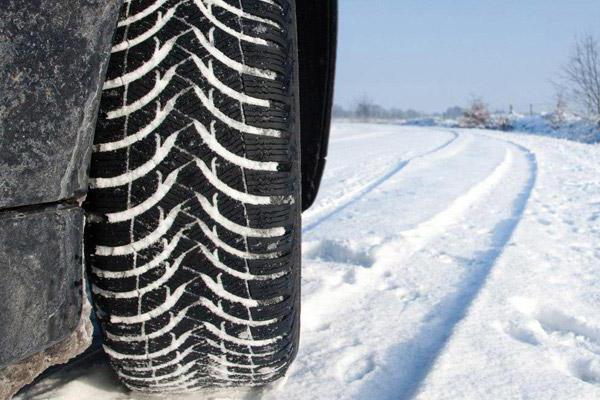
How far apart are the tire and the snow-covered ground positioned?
11.0 inches

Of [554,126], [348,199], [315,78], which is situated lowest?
[554,126]

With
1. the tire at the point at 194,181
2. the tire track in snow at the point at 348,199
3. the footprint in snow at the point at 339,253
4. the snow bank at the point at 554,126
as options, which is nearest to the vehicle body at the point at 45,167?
the tire at the point at 194,181

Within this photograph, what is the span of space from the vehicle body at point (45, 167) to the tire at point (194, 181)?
77 millimetres

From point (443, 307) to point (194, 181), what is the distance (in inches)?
41.6

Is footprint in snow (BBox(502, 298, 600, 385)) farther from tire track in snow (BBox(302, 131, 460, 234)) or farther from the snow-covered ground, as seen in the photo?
Result: tire track in snow (BBox(302, 131, 460, 234))

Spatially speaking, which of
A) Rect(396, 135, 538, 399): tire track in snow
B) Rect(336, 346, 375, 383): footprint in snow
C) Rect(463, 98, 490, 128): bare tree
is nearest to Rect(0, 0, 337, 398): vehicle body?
Rect(336, 346, 375, 383): footprint in snow

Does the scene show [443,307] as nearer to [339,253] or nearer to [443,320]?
[443,320]

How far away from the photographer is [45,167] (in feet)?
2.55

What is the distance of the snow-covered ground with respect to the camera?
1.25 m

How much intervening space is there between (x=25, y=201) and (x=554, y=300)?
1.54m

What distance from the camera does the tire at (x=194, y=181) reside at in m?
0.93

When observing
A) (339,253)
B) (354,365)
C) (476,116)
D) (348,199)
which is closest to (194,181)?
(354,365)

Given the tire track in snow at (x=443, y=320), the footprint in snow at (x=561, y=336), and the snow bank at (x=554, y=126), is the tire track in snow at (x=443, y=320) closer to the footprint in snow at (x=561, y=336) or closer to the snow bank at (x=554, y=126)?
the footprint in snow at (x=561, y=336)

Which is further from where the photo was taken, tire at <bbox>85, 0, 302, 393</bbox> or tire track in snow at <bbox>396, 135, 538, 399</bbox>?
tire track in snow at <bbox>396, 135, 538, 399</bbox>
